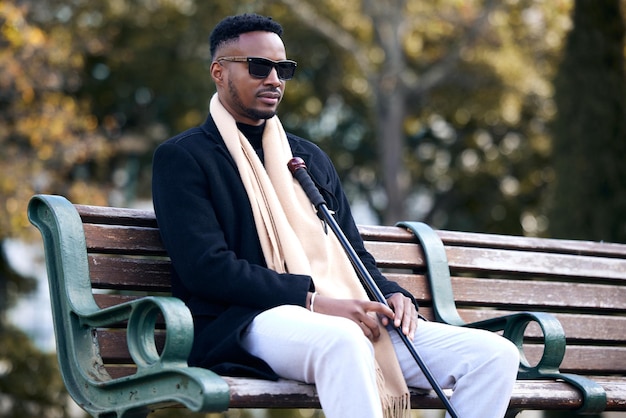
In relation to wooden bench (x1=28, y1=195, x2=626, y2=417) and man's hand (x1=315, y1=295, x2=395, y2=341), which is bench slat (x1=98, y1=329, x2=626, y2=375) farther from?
man's hand (x1=315, y1=295, x2=395, y2=341)

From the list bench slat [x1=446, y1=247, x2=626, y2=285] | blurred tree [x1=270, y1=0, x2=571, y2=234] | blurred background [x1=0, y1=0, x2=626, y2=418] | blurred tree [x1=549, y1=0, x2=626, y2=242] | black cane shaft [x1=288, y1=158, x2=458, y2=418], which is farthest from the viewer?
blurred tree [x1=270, y1=0, x2=571, y2=234]

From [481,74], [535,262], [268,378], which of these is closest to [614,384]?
[535,262]

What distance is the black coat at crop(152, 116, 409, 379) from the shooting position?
3.63 metres

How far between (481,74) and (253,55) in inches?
737

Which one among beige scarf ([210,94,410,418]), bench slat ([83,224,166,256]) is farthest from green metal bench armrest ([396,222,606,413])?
bench slat ([83,224,166,256])

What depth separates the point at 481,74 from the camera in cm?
2238

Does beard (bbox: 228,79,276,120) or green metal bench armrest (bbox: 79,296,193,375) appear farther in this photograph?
beard (bbox: 228,79,276,120)

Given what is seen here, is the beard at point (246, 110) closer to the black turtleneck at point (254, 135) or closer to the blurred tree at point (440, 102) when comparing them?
the black turtleneck at point (254, 135)

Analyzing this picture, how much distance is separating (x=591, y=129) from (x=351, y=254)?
667cm

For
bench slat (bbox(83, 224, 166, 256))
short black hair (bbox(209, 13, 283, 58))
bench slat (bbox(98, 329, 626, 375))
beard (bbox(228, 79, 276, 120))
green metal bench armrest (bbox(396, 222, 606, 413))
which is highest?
short black hair (bbox(209, 13, 283, 58))

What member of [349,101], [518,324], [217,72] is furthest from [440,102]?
[217,72]

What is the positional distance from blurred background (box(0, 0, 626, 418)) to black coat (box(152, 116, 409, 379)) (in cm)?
1058

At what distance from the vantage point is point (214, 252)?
3660 millimetres

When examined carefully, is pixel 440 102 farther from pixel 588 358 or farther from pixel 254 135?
pixel 254 135
